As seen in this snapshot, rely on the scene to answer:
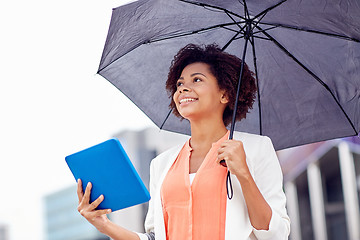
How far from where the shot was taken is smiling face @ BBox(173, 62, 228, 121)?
2.62 metres

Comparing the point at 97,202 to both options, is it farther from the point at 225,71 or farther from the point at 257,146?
the point at 225,71

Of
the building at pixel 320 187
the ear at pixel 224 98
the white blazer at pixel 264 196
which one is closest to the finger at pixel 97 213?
the white blazer at pixel 264 196

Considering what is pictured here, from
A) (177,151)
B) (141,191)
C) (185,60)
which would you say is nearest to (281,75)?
(185,60)

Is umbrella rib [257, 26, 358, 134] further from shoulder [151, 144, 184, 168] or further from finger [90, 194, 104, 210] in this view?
finger [90, 194, 104, 210]

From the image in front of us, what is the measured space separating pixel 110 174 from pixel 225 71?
0.78 m

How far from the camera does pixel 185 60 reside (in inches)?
114

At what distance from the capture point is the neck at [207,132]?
8.76 ft

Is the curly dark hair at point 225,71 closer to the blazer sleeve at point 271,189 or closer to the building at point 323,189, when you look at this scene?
the blazer sleeve at point 271,189

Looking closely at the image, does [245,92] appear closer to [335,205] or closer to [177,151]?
[177,151]

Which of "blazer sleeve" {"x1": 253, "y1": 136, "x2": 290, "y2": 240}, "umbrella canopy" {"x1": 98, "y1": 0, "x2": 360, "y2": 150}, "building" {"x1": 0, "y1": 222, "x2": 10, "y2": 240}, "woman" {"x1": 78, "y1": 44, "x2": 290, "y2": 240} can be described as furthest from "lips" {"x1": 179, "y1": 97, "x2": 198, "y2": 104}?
"building" {"x1": 0, "y1": 222, "x2": 10, "y2": 240}

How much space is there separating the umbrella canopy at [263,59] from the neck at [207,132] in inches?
18.0

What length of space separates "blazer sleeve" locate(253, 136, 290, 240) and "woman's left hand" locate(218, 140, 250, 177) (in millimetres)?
204

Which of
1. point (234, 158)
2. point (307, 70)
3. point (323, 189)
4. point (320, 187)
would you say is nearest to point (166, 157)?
point (234, 158)

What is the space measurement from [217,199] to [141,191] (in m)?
0.32
